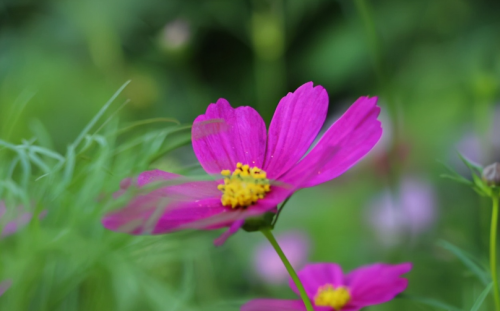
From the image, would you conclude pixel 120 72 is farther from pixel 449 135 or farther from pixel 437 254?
pixel 437 254

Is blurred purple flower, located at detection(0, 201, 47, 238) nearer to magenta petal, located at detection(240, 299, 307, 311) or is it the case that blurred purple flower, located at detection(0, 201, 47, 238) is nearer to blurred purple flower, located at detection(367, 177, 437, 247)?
magenta petal, located at detection(240, 299, 307, 311)

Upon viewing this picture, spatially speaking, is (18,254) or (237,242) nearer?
(18,254)

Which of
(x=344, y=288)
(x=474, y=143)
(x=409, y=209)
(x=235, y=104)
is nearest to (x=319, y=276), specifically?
(x=344, y=288)

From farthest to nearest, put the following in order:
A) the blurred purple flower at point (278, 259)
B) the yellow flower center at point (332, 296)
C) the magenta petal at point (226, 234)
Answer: the blurred purple flower at point (278, 259) → the yellow flower center at point (332, 296) → the magenta petal at point (226, 234)

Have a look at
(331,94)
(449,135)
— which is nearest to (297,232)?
(449,135)

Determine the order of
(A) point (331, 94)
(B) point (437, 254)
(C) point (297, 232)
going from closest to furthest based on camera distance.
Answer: (B) point (437, 254) → (C) point (297, 232) → (A) point (331, 94)

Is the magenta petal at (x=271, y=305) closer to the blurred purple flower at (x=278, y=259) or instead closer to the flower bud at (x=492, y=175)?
the flower bud at (x=492, y=175)

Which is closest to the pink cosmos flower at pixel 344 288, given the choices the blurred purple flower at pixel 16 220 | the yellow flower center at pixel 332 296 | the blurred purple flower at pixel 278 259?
the yellow flower center at pixel 332 296
